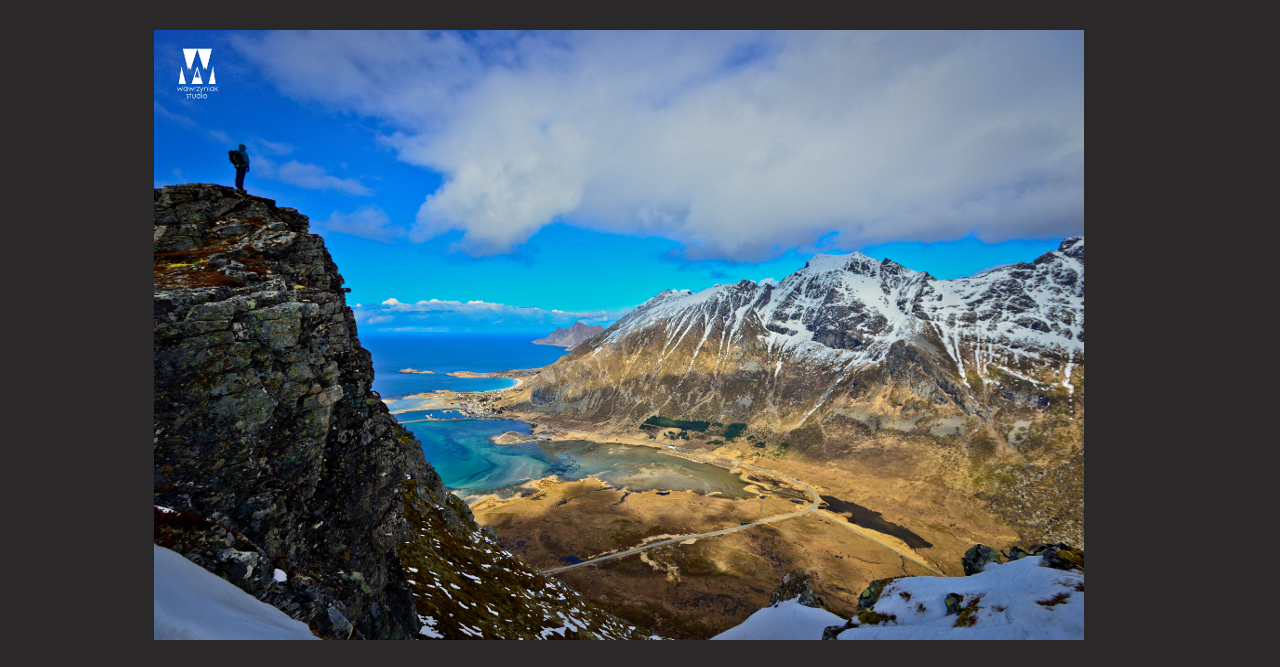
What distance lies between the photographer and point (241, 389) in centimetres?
779

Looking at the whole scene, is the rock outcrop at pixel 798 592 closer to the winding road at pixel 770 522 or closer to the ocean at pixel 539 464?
the winding road at pixel 770 522

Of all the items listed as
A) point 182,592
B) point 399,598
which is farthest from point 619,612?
point 182,592

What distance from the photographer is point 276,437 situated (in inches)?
335

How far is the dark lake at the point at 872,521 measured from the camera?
55.2 metres

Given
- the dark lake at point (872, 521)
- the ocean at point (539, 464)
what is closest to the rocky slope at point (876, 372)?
the dark lake at point (872, 521)

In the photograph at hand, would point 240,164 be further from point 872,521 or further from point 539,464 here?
point 539,464

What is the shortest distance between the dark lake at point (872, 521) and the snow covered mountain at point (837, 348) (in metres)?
31.0

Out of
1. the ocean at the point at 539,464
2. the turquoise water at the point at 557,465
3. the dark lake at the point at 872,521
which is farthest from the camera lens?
the ocean at the point at 539,464

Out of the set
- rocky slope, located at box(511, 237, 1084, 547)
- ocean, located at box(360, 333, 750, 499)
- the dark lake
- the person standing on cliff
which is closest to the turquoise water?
ocean, located at box(360, 333, 750, 499)

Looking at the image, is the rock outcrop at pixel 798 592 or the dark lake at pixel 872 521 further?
the dark lake at pixel 872 521

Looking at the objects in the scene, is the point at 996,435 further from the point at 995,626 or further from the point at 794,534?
the point at 995,626

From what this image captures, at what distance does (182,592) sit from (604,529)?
5199 centimetres

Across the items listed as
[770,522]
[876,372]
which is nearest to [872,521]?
[770,522]

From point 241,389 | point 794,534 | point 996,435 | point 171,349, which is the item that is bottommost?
point 794,534
